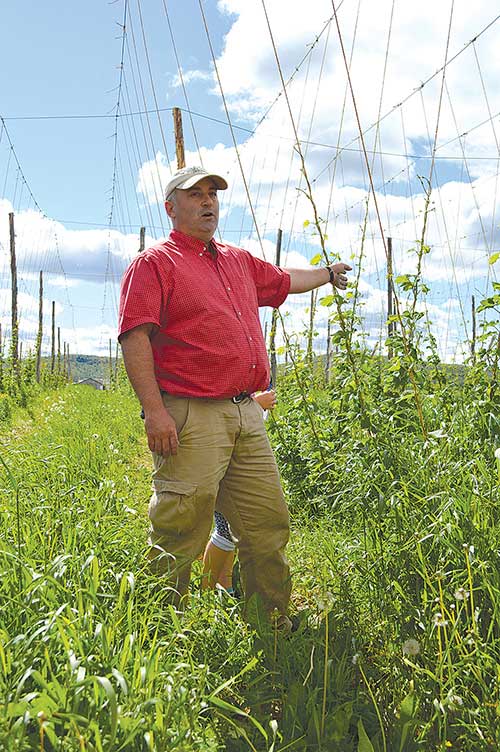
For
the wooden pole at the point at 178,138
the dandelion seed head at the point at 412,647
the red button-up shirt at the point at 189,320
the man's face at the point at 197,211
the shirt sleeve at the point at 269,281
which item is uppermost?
the wooden pole at the point at 178,138

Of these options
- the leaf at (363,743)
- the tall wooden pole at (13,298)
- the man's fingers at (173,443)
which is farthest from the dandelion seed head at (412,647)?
the tall wooden pole at (13,298)

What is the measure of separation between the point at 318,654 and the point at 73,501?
1598 mm

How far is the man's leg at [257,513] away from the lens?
2.92 m

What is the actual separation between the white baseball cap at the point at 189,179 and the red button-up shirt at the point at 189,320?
0.21 metres

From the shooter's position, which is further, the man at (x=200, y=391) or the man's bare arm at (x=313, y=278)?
the man's bare arm at (x=313, y=278)

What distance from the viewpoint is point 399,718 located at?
2.10 meters

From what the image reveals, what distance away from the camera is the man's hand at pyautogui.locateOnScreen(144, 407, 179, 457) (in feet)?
8.69

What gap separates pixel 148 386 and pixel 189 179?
3.12 ft

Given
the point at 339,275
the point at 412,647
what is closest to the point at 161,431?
the point at 412,647

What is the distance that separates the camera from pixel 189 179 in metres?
2.88

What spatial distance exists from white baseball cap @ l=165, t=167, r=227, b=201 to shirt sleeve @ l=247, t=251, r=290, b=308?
461 mm

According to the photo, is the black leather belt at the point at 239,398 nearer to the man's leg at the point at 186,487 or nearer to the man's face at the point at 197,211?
the man's leg at the point at 186,487

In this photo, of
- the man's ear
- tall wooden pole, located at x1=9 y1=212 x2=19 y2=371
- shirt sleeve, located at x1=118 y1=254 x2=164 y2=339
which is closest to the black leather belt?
shirt sleeve, located at x1=118 y1=254 x2=164 y2=339

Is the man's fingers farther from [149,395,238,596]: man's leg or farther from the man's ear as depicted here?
the man's ear
